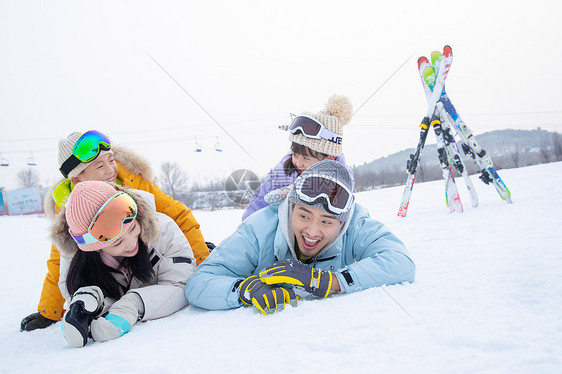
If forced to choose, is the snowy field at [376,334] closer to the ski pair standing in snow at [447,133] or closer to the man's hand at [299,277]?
the man's hand at [299,277]

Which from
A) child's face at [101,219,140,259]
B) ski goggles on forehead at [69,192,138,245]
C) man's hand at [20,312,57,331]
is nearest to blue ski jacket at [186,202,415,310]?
child's face at [101,219,140,259]

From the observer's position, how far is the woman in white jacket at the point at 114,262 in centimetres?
164

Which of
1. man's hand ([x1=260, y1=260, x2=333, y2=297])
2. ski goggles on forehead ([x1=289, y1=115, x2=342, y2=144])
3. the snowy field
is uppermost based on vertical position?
ski goggles on forehead ([x1=289, y1=115, x2=342, y2=144])

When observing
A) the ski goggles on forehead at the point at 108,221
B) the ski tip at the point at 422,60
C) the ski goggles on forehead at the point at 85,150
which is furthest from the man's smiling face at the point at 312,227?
the ski tip at the point at 422,60

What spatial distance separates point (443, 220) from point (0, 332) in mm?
5170

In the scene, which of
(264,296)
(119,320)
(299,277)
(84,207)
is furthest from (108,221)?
(299,277)

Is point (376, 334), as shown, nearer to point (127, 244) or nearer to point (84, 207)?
point (127, 244)

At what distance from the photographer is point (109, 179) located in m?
2.65

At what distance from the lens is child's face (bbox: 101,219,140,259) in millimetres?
1862

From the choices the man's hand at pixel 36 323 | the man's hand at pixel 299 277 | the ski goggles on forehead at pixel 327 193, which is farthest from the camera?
the man's hand at pixel 36 323

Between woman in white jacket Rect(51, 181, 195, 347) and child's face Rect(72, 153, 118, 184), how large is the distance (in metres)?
0.70

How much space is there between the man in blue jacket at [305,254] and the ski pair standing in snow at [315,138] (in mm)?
912

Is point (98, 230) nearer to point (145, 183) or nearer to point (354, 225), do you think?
point (145, 183)

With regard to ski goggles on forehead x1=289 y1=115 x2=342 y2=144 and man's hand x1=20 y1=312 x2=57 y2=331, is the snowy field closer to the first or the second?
man's hand x1=20 y1=312 x2=57 y2=331
